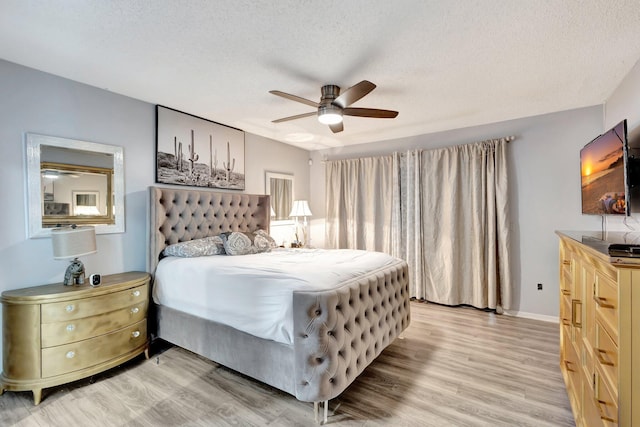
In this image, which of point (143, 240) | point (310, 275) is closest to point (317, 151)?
point (143, 240)

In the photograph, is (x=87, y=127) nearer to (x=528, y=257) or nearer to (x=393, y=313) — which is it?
(x=393, y=313)

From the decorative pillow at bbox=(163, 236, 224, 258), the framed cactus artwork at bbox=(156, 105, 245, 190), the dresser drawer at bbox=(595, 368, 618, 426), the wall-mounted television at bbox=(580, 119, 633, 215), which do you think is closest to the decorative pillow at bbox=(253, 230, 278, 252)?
the decorative pillow at bbox=(163, 236, 224, 258)

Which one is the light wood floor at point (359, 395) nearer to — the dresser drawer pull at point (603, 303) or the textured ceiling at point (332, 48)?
the dresser drawer pull at point (603, 303)

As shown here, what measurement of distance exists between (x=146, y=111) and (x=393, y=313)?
3.23 m

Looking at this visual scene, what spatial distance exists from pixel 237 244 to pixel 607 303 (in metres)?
2.91

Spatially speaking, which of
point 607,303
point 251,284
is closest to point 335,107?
point 251,284

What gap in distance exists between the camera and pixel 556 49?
209cm

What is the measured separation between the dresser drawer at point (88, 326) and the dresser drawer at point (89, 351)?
0.04 metres

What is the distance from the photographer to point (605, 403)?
46.6 inches

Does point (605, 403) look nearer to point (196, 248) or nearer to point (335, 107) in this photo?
point (335, 107)

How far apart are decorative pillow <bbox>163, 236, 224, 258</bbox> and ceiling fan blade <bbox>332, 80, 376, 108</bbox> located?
77.5 inches

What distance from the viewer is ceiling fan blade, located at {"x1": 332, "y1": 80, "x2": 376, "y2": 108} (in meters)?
2.04

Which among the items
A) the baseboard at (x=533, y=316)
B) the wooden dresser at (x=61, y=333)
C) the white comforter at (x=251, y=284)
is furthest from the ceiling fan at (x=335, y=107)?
the baseboard at (x=533, y=316)

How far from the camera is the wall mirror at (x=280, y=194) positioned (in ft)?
15.1
